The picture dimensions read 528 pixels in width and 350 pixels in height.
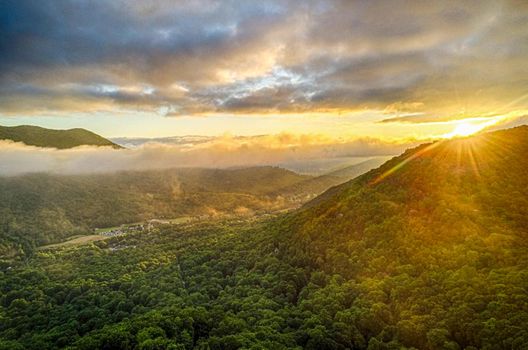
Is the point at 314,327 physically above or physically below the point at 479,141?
below

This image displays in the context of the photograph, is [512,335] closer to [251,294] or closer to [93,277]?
[251,294]

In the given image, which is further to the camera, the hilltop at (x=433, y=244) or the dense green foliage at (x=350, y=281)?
the dense green foliage at (x=350, y=281)

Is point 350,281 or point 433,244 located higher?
point 433,244

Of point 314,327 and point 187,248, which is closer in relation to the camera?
point 314,327

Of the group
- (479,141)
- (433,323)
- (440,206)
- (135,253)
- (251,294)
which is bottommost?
(135,253)

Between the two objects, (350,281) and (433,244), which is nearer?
(350,281)

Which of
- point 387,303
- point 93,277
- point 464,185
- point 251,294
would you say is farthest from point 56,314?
point 464,185

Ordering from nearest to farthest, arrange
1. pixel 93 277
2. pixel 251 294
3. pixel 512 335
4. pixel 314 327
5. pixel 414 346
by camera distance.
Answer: pixel 512 335 < pixel 414 346 < pixel 314 327 < pixel 251 294 < pixel 93 277

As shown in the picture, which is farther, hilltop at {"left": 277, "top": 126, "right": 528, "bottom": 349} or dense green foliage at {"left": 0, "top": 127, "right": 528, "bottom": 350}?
dense green foliage at {"left": 0, "top": 127, "right": 528, "bottom": 350}
